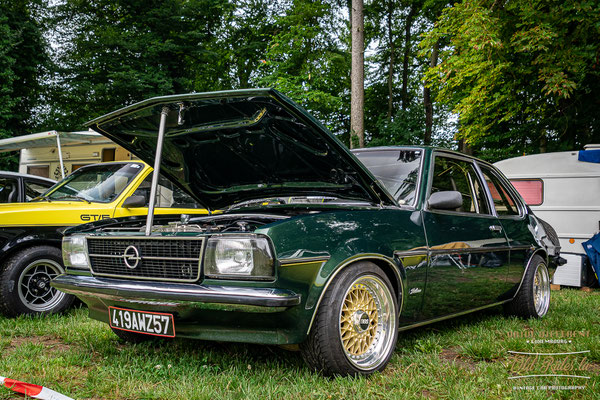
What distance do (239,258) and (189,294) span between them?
1.07 feet

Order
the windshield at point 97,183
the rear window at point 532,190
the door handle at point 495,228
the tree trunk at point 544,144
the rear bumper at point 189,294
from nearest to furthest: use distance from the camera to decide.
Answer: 1. the rear bumper at point 189,294
2. the door handle at point 495,228
3. the windshield at point 97,183
4. the rear window at point 532,190
5. the tree trunk at point 544,144

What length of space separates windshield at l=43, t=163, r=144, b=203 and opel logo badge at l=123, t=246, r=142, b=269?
2.66m

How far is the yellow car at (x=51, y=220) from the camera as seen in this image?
4.58m

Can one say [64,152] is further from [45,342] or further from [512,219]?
[512,219]

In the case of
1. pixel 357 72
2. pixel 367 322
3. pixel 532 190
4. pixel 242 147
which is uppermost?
pixel 357 72

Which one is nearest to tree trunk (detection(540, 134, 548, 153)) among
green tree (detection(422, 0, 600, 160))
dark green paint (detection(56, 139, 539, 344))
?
green tree (detection(422, 0, 600, 160))

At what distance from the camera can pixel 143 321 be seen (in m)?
2.72

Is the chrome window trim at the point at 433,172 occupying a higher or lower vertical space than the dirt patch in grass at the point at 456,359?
higher

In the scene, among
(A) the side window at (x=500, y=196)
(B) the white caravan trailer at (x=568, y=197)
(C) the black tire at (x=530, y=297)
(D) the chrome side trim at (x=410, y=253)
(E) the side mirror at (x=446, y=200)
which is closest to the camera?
(D) the chrome side trim at (x=410, y=253)

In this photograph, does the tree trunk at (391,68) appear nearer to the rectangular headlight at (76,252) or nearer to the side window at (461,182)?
the side window at (461,182)

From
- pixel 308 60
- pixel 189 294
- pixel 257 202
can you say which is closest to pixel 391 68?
pixel 308 60

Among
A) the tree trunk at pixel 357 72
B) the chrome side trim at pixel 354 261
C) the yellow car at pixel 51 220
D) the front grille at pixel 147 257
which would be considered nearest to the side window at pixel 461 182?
the chrome side trim at pixel 354 261

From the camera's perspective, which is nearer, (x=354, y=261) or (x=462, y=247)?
(x=354, y=261)

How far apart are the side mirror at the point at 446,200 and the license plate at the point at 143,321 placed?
1.95 metres
